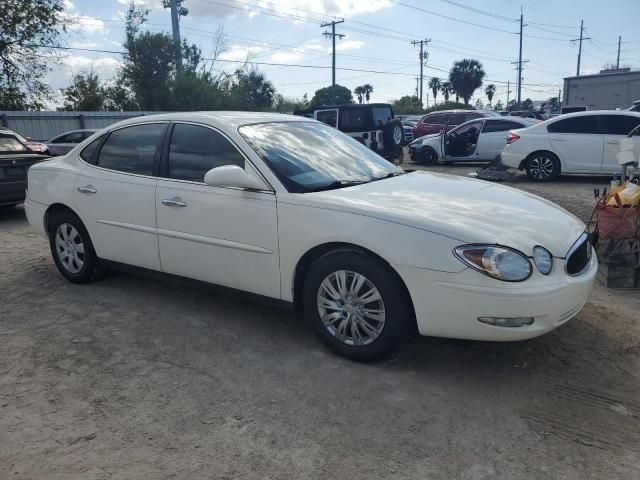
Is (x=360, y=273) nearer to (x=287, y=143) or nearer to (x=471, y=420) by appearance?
(x=471, y=420)

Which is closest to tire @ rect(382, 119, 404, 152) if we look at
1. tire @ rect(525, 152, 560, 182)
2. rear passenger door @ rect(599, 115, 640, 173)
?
tire @ rect(525, 152, 560, 182)

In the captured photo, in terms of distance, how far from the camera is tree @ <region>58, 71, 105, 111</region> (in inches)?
1181

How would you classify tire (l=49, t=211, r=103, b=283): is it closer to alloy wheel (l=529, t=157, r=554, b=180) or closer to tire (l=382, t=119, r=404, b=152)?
alloy wheel (l=529, t=157, r=554, b=180)

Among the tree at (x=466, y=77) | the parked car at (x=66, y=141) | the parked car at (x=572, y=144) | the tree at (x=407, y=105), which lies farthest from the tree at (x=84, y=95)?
the tree at (x=466, y=77)

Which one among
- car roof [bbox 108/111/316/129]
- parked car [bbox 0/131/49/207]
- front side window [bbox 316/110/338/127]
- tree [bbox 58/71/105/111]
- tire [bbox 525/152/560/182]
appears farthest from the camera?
tree [bbox 58/71/105/111]

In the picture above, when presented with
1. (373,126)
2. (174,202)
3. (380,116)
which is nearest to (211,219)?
(174,202)

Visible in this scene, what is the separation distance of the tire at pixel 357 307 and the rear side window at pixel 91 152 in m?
2.53

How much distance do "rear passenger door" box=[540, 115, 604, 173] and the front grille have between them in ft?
27.7

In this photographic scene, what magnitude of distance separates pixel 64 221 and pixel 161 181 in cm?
140

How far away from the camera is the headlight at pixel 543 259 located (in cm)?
303

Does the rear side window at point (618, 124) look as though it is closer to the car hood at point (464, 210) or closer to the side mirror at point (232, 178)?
the car hood at point (464, 210)

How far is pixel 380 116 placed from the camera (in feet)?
48.8

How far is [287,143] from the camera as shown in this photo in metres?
4.02

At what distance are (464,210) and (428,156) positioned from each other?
12.7 metres
